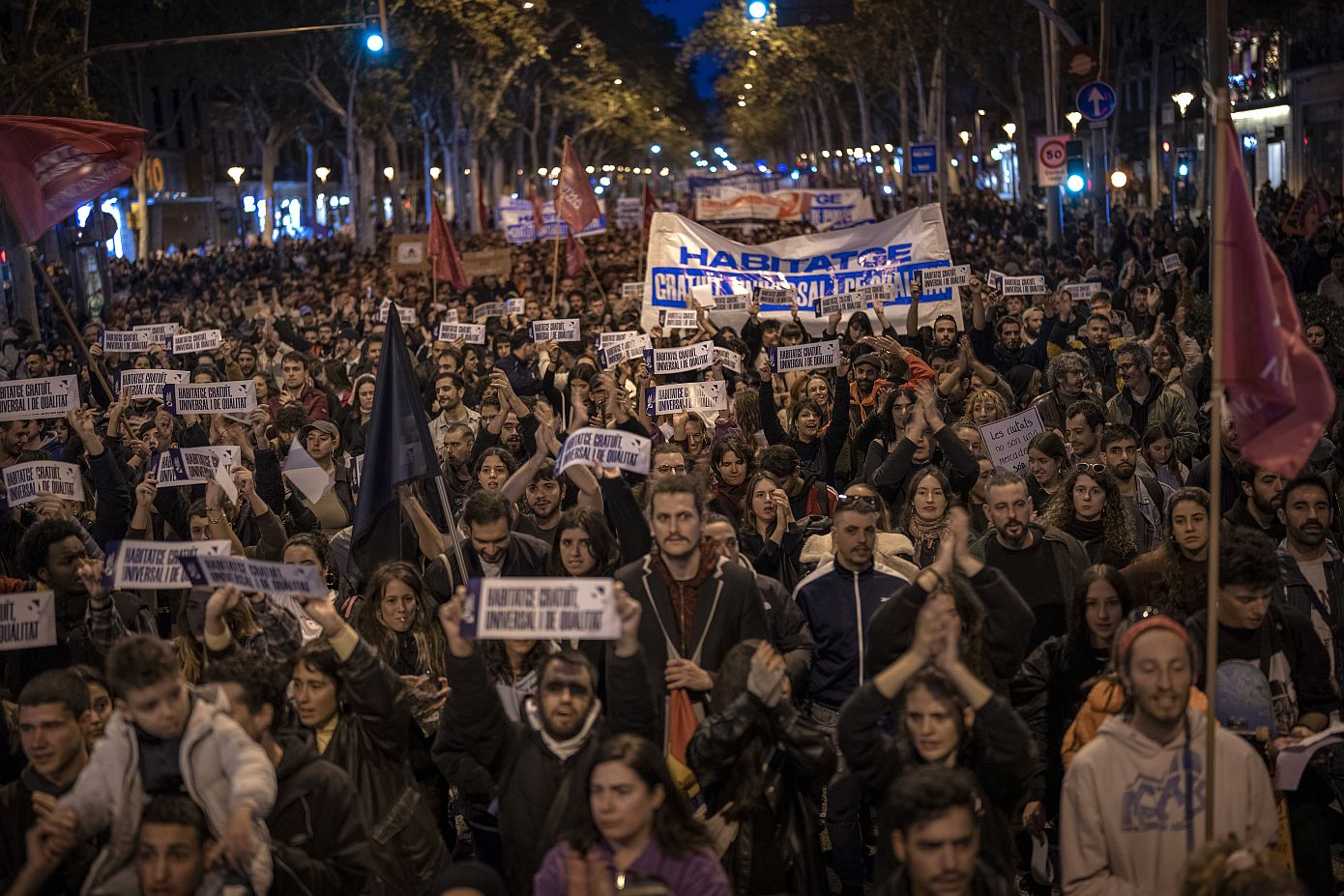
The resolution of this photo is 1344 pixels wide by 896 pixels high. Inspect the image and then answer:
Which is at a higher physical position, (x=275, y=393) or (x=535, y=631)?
(x=275, y=393)

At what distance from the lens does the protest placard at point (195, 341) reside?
16.1m

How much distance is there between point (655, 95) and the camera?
74.9m

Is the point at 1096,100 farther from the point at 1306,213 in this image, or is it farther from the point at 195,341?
the point at 195,341

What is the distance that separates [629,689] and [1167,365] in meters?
7.94

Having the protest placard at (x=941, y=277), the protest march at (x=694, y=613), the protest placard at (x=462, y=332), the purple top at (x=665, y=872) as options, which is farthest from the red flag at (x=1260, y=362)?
the protest placard at (x=462, y=332)

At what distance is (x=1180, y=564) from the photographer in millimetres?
6621

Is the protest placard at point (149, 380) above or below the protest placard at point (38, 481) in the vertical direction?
above

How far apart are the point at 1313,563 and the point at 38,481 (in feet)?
21.0

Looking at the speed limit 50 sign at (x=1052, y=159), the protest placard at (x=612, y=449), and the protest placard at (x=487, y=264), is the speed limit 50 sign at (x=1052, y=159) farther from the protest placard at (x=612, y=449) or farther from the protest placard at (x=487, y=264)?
the protest placard at (x=612, y=449)

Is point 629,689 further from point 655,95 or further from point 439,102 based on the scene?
point 655,95

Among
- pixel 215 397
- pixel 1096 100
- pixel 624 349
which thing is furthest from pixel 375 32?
pixel 215 397

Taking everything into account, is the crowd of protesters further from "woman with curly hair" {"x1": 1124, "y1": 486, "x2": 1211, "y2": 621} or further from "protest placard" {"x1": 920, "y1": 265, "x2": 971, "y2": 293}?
"protest placard" {"x1": 920, "y1": 265, "x2": 971, "y2": 293}

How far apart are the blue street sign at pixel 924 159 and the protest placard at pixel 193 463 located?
28.6 m

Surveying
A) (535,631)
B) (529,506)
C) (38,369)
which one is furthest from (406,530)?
(38,369)
